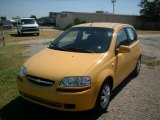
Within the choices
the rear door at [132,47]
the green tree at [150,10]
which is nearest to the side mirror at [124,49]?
the rear door at [132,47]

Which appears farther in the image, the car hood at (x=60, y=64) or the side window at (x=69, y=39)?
the side window at (x=69, y=39)

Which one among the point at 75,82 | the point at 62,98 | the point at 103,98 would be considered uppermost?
the point at 75,82

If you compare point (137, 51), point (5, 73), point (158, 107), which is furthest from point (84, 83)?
point (5, 73)

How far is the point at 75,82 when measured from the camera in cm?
426

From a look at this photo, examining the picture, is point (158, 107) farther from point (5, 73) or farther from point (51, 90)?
point (5, 73)

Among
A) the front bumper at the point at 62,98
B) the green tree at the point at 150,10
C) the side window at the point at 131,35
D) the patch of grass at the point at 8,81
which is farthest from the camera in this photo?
the green tree at the point at 150,10

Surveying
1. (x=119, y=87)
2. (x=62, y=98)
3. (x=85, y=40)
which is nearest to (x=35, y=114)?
(x=62, y=98)

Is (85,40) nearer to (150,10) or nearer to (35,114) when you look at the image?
(35,114)

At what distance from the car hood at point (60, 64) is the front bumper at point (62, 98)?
0.80 ft

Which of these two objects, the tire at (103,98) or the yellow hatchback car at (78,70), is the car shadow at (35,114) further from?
the yellow hatchback car at (78,70)

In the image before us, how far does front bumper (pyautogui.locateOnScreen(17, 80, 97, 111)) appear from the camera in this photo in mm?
4184

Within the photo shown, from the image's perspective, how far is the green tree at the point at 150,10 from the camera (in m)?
52.9

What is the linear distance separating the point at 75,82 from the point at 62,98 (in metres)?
0.36

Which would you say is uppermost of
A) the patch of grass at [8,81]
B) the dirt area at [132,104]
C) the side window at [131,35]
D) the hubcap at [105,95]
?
the side window at [131,35]
